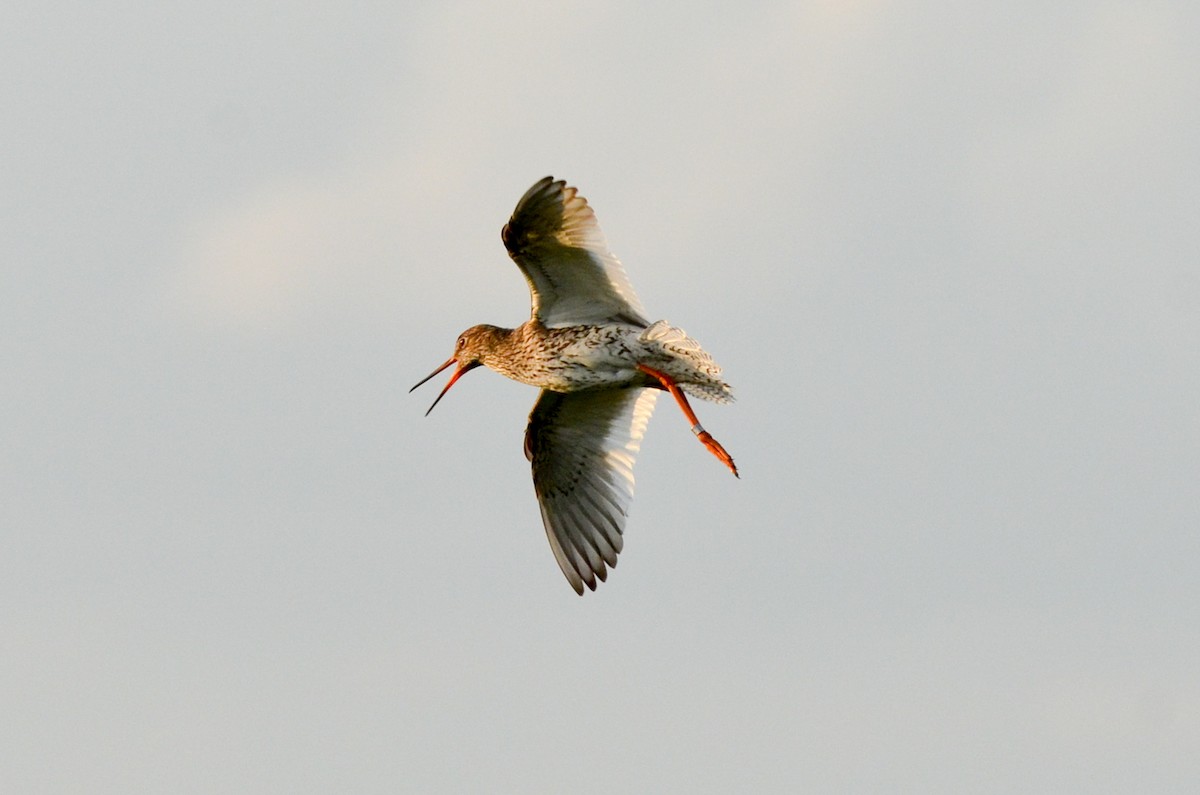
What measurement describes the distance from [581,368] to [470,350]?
247 cm

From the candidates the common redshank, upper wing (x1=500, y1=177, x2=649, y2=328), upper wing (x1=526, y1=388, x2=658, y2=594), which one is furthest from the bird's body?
→ upper wing (x1=526, y1=388, x2=658, y2=594)

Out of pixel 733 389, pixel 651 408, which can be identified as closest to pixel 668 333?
pixel 733 389

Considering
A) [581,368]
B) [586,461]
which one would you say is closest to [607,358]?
[581,368]

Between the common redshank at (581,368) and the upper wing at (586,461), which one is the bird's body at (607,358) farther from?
the upper wing at (586,461)

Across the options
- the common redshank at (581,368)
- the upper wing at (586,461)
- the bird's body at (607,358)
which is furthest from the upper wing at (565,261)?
the upper wing at (586,461)

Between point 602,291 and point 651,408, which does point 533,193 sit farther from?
point 651,408

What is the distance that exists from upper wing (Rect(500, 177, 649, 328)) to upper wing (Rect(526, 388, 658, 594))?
1683 millimetres

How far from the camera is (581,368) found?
23812mm

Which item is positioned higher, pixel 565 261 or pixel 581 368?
pixel 565 261

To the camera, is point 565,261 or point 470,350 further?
point 470,350

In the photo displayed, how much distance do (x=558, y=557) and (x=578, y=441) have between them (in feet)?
4.88

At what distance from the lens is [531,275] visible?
23.7m

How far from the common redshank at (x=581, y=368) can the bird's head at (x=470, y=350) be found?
0.02m

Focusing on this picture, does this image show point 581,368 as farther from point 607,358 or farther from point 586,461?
point 586,461
